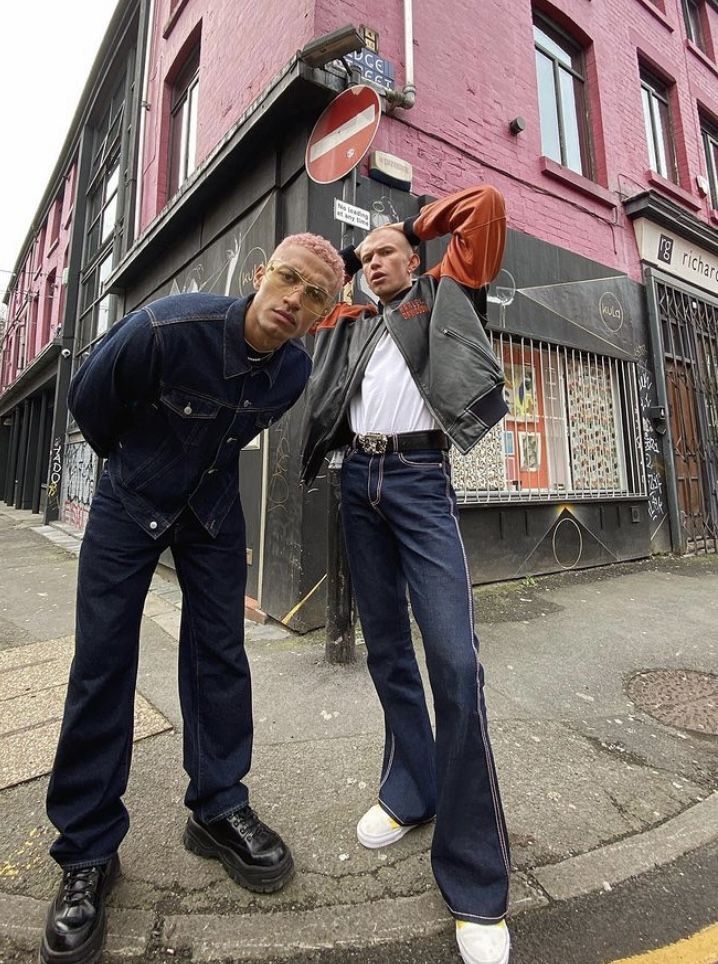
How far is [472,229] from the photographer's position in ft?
5.54

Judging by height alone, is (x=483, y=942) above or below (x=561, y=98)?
below

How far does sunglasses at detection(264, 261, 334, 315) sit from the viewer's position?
1.60m

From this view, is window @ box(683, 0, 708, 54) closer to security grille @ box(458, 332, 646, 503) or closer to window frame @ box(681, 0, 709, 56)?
window frame @ box(681, 0, 709, 56)

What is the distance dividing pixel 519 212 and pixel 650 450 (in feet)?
12.3

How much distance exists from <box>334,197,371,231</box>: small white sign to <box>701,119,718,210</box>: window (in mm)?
10372

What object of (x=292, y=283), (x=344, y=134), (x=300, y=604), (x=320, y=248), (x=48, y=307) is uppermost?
(x=48, y=307)

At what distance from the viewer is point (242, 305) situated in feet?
5.36

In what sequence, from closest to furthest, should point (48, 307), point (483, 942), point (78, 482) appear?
1. point (483, 942)
2. point (78, 482)
3. point (48, 307)

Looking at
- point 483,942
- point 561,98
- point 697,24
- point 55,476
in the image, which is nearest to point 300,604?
point 483,942

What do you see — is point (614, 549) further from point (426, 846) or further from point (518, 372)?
point (426, 846)

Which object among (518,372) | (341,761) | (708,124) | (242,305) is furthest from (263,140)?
A: (708,124)

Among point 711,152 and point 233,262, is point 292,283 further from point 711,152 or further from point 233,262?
point 711,152

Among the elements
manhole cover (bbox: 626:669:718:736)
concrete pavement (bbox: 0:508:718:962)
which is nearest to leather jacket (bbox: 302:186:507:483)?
concrete pavement (bbox: 0:508:718:962)

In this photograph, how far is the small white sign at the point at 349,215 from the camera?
3335 millimetres
